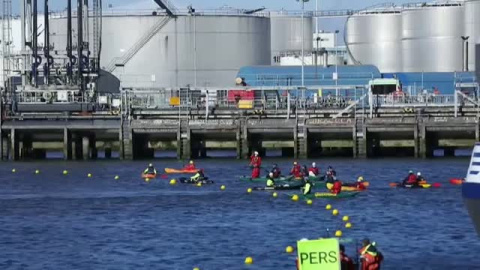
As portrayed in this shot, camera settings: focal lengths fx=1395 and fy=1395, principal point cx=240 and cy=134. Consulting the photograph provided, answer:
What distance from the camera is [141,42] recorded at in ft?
425

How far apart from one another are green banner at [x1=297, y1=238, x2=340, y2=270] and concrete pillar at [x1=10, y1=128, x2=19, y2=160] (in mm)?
60882

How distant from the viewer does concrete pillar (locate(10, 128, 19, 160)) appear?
9356 centimetres

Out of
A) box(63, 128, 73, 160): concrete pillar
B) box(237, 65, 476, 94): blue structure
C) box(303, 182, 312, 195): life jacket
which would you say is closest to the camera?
box(303, 182, 312, 195): life jacket

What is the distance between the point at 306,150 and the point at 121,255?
148ft

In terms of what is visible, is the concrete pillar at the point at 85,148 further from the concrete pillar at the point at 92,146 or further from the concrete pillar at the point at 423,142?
the concrete pillar at the point at 423,142

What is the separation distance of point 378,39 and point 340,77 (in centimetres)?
1709

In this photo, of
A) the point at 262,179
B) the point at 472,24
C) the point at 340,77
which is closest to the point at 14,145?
the point at 262,179

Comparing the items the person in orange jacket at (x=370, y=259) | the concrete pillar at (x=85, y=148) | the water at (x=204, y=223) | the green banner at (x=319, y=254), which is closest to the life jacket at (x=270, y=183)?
the water at (x=204, y=223)

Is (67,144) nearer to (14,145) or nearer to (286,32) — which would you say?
(14,145)

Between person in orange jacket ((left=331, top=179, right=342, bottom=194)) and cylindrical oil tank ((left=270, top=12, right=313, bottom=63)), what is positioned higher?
cylindrical oil tank ((left=270, top=12, right=313, bottom=63))

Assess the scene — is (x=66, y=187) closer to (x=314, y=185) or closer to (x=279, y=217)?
(x=314, y=185)

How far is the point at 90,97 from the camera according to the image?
113 m

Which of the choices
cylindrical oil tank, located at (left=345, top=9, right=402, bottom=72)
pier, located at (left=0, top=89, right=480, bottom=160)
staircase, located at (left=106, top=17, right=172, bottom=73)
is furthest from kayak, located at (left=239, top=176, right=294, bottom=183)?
cylindrical oil tank, located at (left=345, top=9, right=402, bottom=72)

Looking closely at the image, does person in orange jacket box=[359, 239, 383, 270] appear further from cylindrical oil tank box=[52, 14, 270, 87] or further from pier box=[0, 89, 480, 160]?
cylindrical oil tank box=[52, 14, 270, 87]
